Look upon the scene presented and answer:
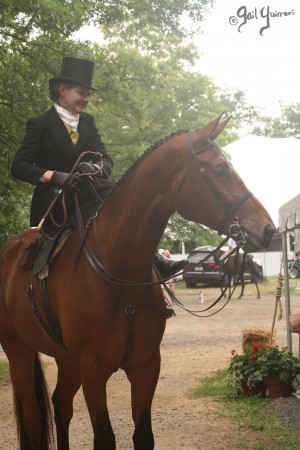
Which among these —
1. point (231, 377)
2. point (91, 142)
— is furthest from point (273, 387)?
point (91, 142)

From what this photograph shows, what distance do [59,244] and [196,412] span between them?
424 centimetres

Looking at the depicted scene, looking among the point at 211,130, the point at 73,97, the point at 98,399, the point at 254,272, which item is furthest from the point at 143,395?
the point at 73,97

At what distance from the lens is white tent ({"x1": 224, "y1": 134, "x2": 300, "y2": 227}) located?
88.6ft

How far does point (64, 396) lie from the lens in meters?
5.24

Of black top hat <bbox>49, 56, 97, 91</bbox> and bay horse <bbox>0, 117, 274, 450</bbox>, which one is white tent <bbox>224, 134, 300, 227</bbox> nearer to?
black top hat <bbox>49, 56, 97, 91</bbox>


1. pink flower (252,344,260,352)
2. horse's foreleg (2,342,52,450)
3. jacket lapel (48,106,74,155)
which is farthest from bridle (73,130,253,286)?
pink flower (252,344,260,352)

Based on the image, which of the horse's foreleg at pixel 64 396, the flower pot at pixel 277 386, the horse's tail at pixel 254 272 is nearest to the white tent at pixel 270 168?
the flower pot at pixel 277 386

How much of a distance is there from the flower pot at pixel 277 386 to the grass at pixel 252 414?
0.41 feet

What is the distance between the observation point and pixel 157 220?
4.05 meters

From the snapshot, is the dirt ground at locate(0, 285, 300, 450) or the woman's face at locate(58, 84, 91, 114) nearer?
the woman's face at locate(58, 84, 91, 114)

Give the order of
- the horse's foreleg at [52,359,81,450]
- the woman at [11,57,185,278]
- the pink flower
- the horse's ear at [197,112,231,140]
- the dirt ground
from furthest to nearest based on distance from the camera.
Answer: the pink flower → the dirt ground → the horse's foreleg at [52,359,81,450] → the woman at [11,57,185,278] → the horse's ear at [197,112,231,140]

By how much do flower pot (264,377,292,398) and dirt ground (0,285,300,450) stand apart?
69 cm

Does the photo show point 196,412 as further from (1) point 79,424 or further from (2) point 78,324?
(2) point 78,324

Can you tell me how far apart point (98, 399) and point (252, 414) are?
414 centimetres
